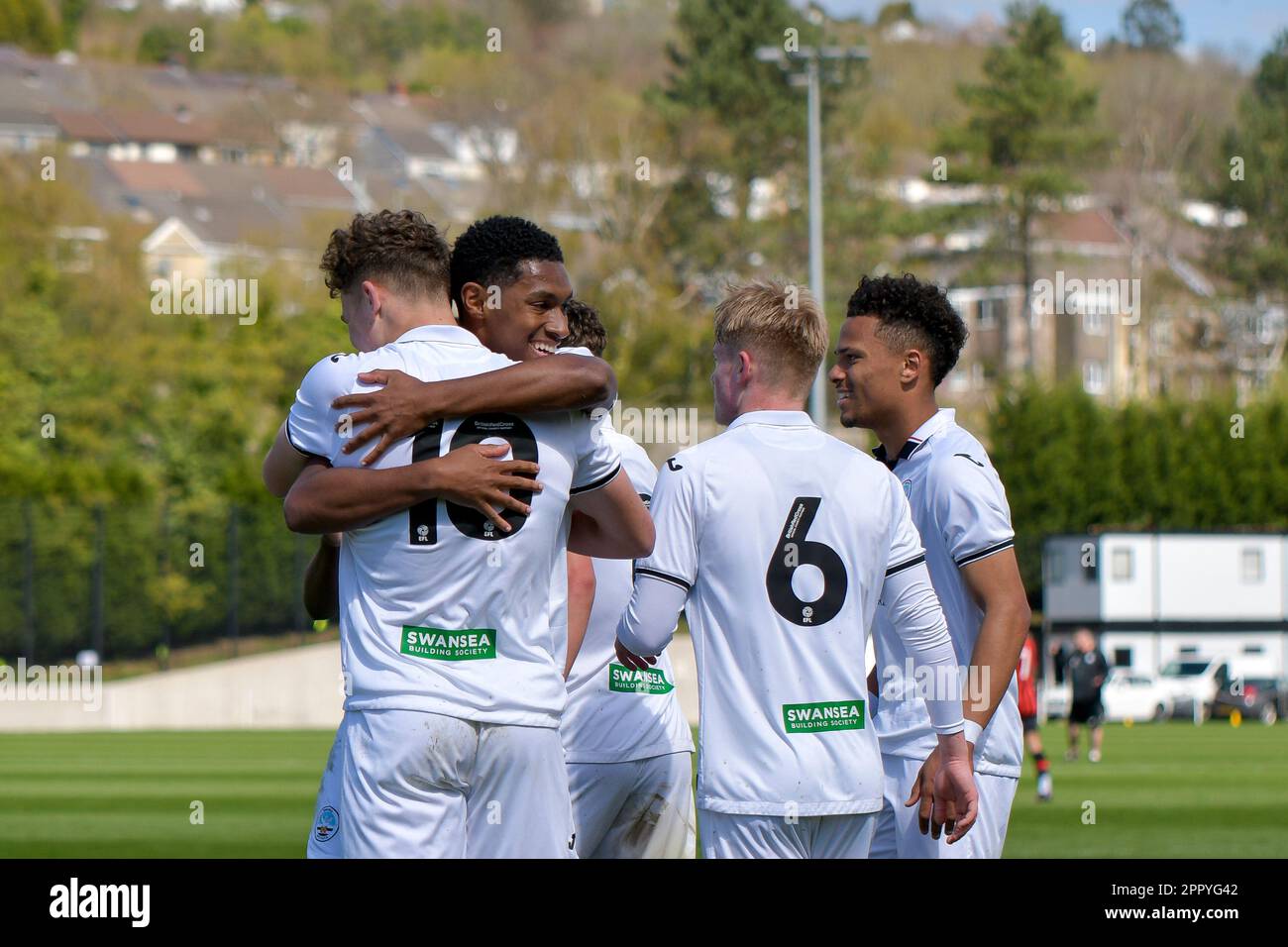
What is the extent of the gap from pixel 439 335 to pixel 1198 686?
4651 centimetres

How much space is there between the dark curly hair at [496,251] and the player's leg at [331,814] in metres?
1.24

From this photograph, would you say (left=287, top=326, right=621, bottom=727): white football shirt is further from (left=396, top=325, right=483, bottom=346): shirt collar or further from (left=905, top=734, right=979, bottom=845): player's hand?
(left=905, top=734, right=979, bottom=845): player's hand

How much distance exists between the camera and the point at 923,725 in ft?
17.8

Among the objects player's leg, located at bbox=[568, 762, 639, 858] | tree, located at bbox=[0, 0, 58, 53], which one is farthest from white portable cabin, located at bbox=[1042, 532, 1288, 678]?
tree, located at bbox=[0, 0, 58, 53]

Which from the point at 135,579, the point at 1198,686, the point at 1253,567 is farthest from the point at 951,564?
the point at 1253,567

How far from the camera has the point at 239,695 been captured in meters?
39.4

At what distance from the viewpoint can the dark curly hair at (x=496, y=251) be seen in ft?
16.3

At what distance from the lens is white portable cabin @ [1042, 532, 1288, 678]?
53.5m

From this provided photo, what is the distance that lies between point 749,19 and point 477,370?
2471 inches

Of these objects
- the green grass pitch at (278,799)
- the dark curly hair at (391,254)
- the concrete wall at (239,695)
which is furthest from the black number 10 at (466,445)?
the concrete wall at (239,695)

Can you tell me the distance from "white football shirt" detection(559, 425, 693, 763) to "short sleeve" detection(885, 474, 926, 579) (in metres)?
1.27

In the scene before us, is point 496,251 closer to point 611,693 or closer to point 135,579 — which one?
point 611,693

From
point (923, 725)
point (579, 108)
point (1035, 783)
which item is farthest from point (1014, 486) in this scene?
point (923, 725)

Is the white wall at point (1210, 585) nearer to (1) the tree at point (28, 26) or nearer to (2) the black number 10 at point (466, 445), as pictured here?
(2) the black number 10 at point (466, 445)
